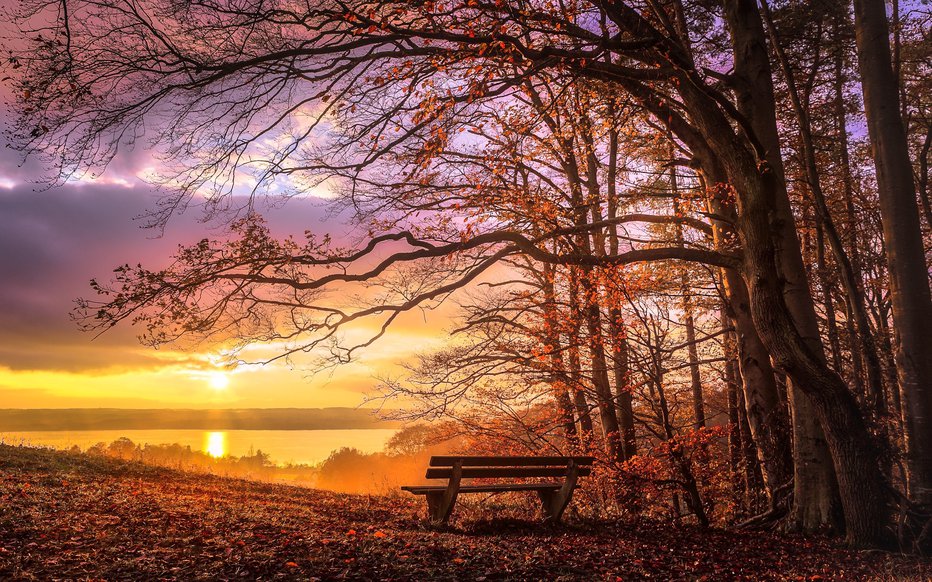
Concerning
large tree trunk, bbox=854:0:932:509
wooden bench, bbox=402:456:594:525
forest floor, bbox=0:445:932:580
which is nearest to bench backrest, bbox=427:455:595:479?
wooden bench, bbox=402:456:594:525

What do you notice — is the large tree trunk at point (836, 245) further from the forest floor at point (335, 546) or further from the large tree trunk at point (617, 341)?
the forest floor at point (335, 546)

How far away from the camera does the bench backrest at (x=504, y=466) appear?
765 cm

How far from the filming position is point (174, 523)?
6555 millimetres

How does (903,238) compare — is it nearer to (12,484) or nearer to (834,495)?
(834,495)

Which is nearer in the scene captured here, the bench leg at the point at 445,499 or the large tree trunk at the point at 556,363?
the bench leg at the point at 445,499

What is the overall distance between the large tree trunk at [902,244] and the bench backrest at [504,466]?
4289 mm

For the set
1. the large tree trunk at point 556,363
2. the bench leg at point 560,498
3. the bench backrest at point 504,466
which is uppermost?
the large tree trunk at point 556,363

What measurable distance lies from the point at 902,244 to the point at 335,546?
827 centimetres

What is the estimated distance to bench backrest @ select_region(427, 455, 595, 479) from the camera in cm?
765

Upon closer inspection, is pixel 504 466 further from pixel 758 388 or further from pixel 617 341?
pixel 758 388

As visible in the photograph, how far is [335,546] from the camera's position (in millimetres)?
5570

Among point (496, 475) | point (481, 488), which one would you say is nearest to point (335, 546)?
point (481, 488)

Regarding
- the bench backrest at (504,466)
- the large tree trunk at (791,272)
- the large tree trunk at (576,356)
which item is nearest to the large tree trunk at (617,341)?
the large tree trunk at (576,356)

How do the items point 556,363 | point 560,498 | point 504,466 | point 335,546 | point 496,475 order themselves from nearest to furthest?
point 335,546 → point 496,475 → point 560,498 → point 504,466 → point 556,363
